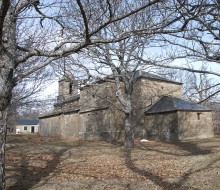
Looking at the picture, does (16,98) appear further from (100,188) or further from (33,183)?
(100,188)

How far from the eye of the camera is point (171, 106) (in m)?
23.7

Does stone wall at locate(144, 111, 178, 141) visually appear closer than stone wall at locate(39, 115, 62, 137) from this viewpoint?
Yes

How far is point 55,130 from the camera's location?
34.9 m

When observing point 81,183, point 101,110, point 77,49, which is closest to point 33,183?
point 81,183

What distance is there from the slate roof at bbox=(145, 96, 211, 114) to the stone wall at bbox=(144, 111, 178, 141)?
43 centimetres

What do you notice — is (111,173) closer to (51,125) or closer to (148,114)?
(148,114)

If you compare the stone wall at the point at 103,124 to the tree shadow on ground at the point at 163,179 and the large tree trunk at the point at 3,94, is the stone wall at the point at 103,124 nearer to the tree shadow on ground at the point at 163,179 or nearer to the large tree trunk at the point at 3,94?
the tree shadow on ground at the point at 163,179

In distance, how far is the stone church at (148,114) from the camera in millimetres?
23109

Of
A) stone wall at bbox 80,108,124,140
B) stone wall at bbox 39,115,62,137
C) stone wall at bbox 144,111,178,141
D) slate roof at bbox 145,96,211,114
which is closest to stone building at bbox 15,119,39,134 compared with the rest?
stone wall at bbox 39,115,62,137

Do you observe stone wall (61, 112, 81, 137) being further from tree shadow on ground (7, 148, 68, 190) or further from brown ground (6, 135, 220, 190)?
tree shadow on ground (7, 148, 68, 190)

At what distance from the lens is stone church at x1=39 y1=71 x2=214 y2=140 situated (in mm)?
23109

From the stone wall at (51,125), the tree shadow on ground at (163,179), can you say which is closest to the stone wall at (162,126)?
the tree shadow on ground at (163,179)

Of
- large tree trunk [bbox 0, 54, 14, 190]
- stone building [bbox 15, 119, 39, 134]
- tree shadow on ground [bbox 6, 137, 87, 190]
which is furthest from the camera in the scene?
stone building [bbox 15, 119, 39, 134]

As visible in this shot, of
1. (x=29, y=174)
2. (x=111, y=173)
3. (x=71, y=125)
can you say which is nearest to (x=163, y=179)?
(x=111, y=173)
